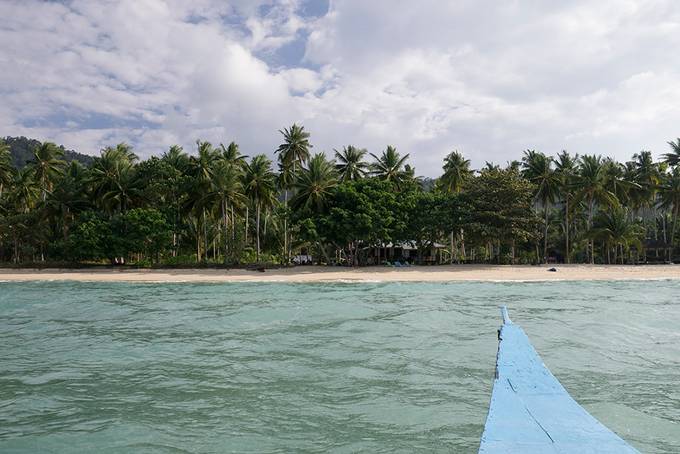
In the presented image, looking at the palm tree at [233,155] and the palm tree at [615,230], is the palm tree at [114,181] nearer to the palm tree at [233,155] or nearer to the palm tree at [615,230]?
the palm tree at [233,155]

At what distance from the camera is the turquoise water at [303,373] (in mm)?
6762

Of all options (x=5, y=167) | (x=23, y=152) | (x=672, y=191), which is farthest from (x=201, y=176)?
(x=23, y=152)

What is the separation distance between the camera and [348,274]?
126 ft

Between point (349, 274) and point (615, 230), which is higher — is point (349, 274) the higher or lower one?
the lower one

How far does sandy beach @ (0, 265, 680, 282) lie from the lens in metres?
34.8

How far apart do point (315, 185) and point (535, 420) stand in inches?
1589

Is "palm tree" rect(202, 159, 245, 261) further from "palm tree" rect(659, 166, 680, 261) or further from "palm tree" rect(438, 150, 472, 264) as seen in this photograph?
"palm tree" rect(659, 166, 680, 261)

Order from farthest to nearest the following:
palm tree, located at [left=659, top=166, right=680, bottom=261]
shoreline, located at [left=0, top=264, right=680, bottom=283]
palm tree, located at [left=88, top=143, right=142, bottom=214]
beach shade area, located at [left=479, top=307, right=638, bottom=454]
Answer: palm tree, located at [left=659, top=166, right=680, bottom=261] → palm tree, located at [left=88, top=143, right=142, bottom=214] → shoreline, located at [left=0, top=264, right=680, bottom=283] → beach shade area, located at [left=479, top=307, right=638, bottom=454]

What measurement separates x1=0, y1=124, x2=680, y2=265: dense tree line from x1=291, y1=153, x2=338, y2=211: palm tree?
113mm

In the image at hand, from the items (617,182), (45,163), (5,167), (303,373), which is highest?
(5,167)

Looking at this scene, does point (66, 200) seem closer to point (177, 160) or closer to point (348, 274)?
point (177, 160)

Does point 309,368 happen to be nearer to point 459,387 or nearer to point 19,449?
point 459,387

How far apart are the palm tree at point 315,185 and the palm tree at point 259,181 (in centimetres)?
291

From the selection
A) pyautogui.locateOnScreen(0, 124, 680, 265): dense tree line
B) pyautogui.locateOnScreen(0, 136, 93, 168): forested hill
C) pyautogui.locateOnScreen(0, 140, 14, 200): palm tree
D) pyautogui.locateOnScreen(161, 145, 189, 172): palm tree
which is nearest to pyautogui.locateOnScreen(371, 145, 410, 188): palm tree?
pyautogui.locateOnScreen(0, 124, 680, 265): dense tree line
